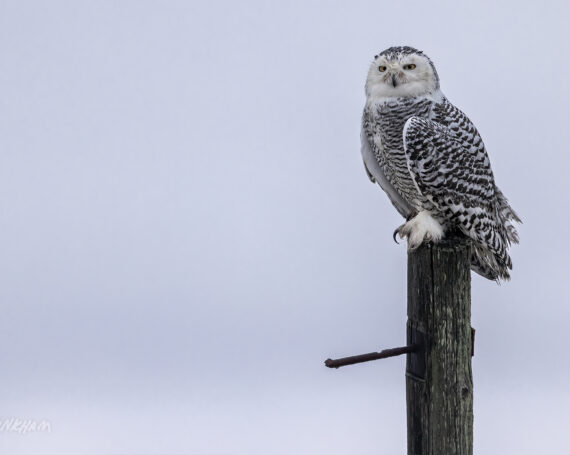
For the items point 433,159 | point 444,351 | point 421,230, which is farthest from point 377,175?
point 444,351

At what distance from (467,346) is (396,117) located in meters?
0.94

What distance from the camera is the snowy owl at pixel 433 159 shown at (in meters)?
2.62

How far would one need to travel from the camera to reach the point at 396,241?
2.68 m

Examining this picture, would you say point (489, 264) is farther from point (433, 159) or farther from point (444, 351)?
point (444, 351)

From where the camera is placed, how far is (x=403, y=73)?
2682 millimetres

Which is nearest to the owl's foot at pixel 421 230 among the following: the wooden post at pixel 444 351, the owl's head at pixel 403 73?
the wooden post at pixel 444 351

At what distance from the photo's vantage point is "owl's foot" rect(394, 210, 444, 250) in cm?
242

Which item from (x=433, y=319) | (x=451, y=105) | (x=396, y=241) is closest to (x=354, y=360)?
(x=433, y=319)

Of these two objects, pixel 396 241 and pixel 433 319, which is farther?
pixel 396 241

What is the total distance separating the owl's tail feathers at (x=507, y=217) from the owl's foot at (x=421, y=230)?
33 cm

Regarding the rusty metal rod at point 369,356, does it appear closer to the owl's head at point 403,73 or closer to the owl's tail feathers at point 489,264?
the owl's tail feathers at point 489,264

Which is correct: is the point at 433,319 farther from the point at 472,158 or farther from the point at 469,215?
the point at 472,158

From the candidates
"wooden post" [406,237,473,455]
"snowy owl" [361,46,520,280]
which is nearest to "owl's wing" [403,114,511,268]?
"snowy owl" [361,46,520,280]

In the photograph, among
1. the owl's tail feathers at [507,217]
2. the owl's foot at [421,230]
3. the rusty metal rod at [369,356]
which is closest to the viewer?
the rusty metal rod at [369,356]
